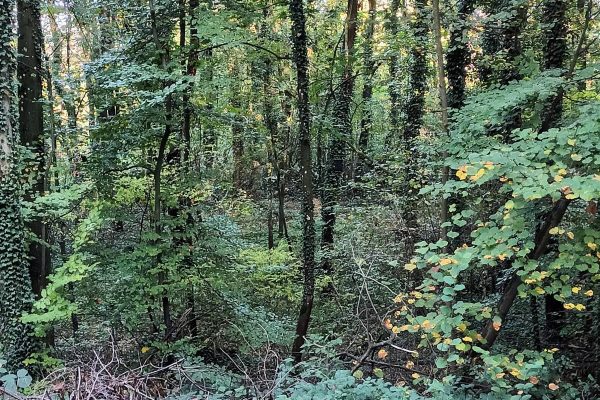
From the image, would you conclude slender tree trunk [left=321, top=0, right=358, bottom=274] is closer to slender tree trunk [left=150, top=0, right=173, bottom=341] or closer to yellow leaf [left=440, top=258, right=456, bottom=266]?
slender tree trunk [left=150, top=0, right=173, bottom=341]

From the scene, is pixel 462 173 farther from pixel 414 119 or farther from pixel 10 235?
pixel 414 119

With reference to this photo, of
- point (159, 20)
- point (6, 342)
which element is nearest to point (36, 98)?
point (159, 20)

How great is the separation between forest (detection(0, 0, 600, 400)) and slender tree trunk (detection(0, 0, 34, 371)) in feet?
0.10

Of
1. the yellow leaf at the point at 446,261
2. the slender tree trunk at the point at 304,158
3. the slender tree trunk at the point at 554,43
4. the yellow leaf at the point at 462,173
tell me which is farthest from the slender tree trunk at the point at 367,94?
the yellow leaf at the point at 446,261

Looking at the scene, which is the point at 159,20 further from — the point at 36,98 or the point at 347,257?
the point at 347,257

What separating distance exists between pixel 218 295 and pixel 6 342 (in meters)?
3.19

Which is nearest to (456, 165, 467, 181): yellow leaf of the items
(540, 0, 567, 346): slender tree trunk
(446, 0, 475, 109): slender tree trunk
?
(540, 0, 567, 346): slender tree trunk

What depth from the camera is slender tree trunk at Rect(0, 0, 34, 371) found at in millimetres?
6293

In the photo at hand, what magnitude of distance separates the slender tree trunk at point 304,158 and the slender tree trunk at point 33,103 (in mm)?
4409

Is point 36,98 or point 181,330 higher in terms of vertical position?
point 36,98

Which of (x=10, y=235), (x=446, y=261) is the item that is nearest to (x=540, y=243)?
(x=446, y=261)

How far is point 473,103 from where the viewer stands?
5.83 metres

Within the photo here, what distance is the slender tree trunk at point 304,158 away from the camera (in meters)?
7.20

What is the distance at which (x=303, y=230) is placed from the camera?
7.76m
